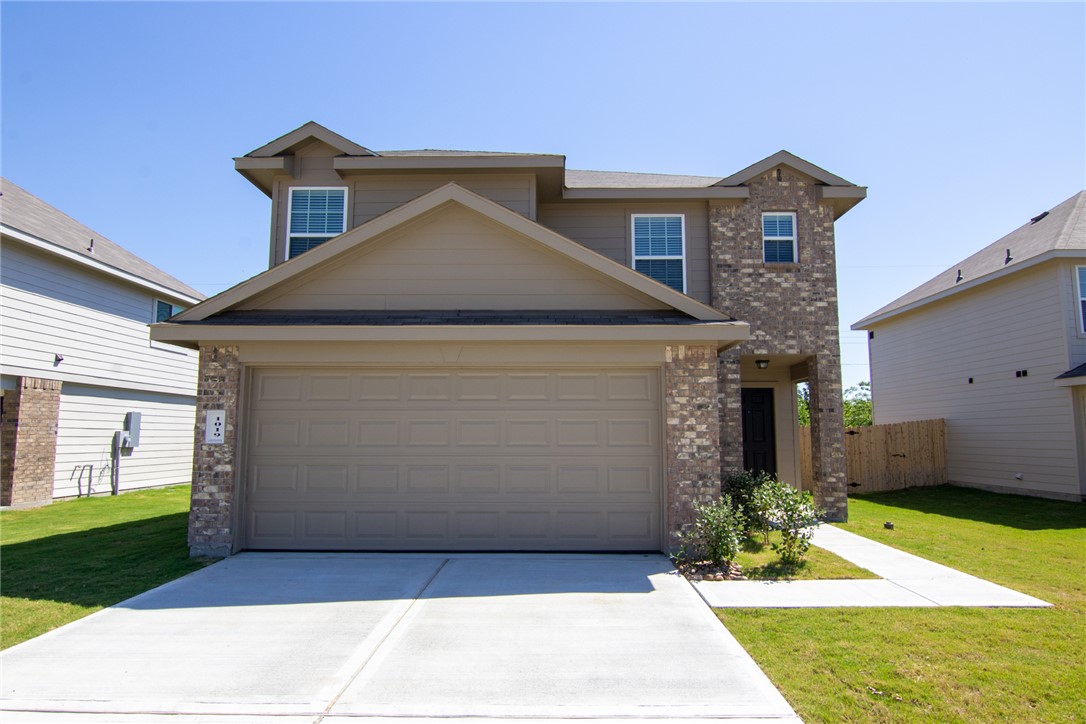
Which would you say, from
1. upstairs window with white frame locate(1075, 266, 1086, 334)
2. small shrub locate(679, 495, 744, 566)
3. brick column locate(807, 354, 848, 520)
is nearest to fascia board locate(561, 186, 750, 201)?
brick column locate(807, 354, 848, 520)

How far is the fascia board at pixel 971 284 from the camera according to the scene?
47.2 feet

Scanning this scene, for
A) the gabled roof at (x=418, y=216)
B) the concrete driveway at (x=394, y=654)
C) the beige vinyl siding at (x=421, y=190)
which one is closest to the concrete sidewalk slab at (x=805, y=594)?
the concrete driveway at (x=394, y=654)

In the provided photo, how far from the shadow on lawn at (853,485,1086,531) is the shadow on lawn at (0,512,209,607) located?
1353cm

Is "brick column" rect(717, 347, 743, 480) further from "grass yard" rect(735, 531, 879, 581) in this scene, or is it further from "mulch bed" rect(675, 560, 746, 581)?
"mulch bed" rect(675, 560, 746, 581)

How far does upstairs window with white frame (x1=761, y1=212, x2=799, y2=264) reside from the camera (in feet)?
41.0

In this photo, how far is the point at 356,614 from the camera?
246 inches

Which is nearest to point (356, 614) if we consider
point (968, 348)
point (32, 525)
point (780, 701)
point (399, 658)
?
point (399, 658)

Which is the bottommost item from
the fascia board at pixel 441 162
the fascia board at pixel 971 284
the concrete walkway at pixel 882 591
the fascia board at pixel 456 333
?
the concrete walkway at pixel 882 591

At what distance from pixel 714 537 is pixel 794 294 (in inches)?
241

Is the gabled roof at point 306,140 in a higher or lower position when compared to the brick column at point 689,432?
higher

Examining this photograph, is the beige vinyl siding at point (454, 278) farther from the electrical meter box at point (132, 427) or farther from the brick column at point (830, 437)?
the electrical meter box at point (132, 427)

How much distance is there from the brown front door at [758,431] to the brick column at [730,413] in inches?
87.3

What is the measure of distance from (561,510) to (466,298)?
3196 mm

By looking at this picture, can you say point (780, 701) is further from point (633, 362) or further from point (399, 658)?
point (633, 362)
